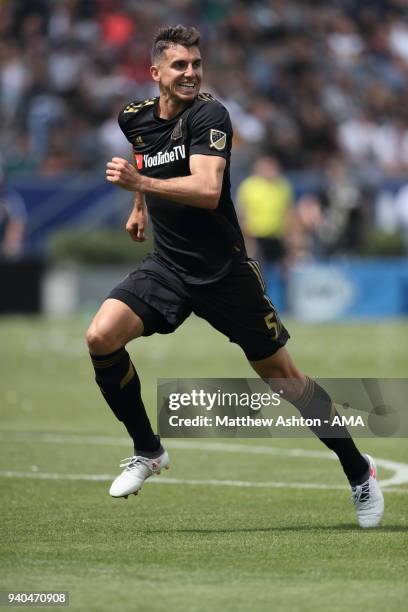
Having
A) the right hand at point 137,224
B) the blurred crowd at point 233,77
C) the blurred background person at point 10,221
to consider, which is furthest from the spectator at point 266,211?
the right hand at point 137,224

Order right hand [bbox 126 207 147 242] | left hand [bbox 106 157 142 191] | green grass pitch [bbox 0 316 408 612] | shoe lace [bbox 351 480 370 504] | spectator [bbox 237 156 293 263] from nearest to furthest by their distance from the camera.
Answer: green grass pitch [bbox 0 316 408 612] → left hand [bbox 106 157 142 191] → shoe lace [bbox 351 480 370 504] → right hand [bbox 126 207 147 242] → spectator [bbox 237 156 293 263]

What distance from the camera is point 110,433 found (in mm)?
10734

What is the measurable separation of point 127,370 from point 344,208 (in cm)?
1789

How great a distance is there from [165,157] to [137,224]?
62cm

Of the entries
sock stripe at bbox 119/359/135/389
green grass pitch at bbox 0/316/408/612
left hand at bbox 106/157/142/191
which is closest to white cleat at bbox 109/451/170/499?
green grass pitch at bbox 0/316/408/612

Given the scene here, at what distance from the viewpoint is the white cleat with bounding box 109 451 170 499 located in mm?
6617

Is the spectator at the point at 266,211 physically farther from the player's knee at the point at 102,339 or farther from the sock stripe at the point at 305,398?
the player's knee at the point at 102,339

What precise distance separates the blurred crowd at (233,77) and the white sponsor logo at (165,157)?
17173mm

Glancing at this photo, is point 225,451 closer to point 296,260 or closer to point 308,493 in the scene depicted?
point 308,493

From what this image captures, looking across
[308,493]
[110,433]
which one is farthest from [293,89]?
[308,493]

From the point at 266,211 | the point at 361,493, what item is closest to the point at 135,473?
the point at 361,493

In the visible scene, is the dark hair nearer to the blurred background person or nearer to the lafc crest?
the lafc crest
